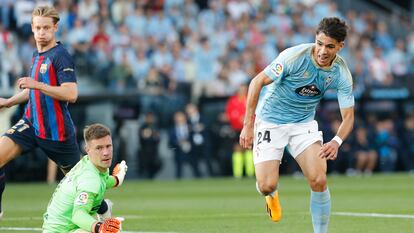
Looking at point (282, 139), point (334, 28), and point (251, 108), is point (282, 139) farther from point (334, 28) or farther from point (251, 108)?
point (334, 28)

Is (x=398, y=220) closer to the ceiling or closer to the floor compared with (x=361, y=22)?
closer to the floor

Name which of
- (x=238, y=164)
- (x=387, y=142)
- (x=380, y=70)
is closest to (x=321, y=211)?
(x=238, y=164)

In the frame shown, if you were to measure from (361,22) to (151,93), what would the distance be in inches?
352

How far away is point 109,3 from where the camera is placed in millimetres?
27969

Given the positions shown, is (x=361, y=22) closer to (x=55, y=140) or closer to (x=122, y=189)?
(x=122, y=189)

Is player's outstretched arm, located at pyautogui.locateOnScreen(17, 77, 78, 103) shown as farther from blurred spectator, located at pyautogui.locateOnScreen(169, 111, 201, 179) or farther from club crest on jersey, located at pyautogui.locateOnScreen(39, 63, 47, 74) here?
blurred spectator, located at pyautogui.locateOnScreen(169, 111, 201, 179)

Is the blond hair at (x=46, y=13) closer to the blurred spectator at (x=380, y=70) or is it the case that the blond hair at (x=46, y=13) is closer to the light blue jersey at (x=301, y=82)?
the light blue jersey at (x=301, y=82)

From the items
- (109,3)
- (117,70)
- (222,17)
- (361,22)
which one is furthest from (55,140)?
(361,22)

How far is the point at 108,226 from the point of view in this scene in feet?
27.5

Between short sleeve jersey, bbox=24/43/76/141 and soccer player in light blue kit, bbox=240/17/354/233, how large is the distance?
210 cm

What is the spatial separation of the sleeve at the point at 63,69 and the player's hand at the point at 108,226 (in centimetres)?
297

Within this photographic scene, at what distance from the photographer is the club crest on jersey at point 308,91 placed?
10789 mm

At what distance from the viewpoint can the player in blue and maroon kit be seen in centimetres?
1107

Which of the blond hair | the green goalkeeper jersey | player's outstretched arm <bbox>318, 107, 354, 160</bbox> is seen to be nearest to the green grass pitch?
player's outstretched arm <bbox>318, 107, 354, 160</bbox>
